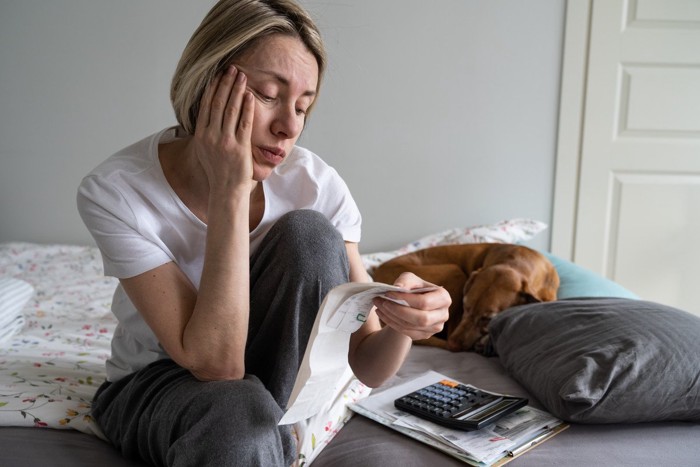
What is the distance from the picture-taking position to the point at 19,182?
274 cm

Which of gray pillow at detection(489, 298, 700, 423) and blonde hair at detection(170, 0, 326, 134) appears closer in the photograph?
blonde hair at detection(170, 0, 326, 134)

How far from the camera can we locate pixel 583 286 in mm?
1981

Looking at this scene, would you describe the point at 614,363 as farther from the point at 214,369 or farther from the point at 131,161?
the point at 131,161

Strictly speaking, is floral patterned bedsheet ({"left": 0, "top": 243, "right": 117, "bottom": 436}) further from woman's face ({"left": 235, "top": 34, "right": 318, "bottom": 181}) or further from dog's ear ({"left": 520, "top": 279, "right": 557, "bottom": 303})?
dog's ear ({"left": 520, "top": 279, "right": 557, "bottom": 303})

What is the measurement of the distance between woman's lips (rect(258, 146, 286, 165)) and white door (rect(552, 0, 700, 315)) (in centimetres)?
191

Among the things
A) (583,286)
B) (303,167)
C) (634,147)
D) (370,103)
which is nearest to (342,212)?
(303,167)

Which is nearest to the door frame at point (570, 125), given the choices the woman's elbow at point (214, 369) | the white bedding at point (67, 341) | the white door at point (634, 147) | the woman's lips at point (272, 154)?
the white door at point (634, 147)

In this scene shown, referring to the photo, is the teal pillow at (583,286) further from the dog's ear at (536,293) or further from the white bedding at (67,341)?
the white bedding at (67,341)

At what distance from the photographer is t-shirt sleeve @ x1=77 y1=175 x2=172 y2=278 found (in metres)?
0.98

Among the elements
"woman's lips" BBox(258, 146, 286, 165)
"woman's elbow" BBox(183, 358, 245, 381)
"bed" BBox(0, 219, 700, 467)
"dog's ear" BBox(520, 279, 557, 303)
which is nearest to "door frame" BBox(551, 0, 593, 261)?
"dog's ear" BBox(520, 279, 557, 303)

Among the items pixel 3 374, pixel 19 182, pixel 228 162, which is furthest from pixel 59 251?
pixel 228 162

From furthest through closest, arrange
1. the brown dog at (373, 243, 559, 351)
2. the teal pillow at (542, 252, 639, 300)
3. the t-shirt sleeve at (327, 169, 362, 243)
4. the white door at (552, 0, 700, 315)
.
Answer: the white door at (552, 0, 700, 315) < the teal pillow at (542, 252, 639, 300) < the brown dog at (373, 243, 559, 351) < the t-shirt sleeve at (327, 169, 362, 243)

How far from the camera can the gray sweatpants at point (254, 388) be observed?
832 millimetres

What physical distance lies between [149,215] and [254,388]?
1.14 feet
